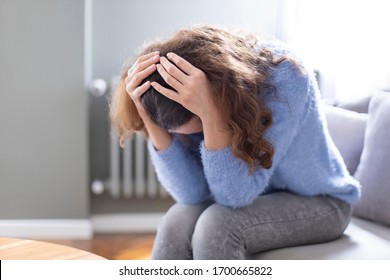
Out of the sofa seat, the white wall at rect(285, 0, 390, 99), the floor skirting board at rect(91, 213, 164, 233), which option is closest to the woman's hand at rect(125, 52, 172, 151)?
the sofa seat

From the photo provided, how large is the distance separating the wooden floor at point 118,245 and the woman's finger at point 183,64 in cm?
63

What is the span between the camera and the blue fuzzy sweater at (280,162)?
0.92 m

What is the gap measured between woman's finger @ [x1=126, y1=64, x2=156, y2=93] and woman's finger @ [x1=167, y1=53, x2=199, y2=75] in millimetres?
31

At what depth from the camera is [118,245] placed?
1589 mm

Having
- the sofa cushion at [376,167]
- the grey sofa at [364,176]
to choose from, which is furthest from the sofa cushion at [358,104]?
the sofa cushion at [376,167]

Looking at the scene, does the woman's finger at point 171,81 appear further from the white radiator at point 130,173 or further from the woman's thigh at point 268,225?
the white radiator at point 130,173

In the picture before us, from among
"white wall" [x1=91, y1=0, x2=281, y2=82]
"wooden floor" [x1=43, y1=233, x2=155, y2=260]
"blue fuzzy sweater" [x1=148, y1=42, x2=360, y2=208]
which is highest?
"white wall" [x1=91, y1=0, x2=281, y2=82]

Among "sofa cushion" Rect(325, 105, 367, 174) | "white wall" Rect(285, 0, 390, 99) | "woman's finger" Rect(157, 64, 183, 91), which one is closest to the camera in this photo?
"woman's finger" Rect(157, 64, 183, 91)

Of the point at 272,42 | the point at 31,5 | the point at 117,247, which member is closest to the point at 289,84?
the point at 272,42

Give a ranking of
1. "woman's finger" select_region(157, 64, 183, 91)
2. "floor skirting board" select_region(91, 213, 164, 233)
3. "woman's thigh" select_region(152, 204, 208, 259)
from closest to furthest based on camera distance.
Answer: "woman's finger" select_region(157, 64, 183, 91) < "woman's thigh" select_region(152, 204, 208, 259) < "floor skirting board" select_region(91, 213, 164, 233)

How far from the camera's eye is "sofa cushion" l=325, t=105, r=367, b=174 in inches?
44.8

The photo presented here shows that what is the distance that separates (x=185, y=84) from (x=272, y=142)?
162 millimetres

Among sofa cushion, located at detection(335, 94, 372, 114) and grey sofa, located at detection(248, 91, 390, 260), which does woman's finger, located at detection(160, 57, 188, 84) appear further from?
sofa cushion, located at detection(335, 94, 372, 114)

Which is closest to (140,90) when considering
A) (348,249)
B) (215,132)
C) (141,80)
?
(141,80)
